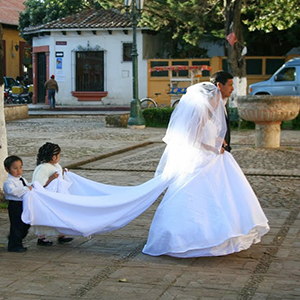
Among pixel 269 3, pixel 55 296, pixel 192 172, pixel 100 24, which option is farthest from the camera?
pixel 100 24

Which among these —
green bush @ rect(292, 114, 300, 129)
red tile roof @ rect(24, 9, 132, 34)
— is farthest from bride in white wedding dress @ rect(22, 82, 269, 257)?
red tile roof @ rect(24, 9, 132, 34)

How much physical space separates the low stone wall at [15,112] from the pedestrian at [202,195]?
18641 millimetres

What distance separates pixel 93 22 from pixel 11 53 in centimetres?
1224

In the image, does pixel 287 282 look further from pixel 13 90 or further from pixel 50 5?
pixel 50 5

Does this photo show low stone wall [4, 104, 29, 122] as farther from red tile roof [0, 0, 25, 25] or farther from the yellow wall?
the yellow wall

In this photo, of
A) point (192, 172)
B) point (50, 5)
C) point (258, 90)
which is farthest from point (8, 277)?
point (50, 5)

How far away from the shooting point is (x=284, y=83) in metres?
23.0

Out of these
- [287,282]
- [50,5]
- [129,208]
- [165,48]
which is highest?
[50,5]

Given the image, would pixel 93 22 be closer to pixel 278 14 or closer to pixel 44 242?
pixel 278 14

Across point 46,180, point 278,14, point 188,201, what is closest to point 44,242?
point 46,180

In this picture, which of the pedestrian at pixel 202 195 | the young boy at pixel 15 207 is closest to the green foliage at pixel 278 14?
the pedestrian at pixel 202 195

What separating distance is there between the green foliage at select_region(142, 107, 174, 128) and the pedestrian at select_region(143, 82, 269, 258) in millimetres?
14455

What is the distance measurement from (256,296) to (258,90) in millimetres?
19209

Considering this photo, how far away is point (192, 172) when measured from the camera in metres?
5.66
